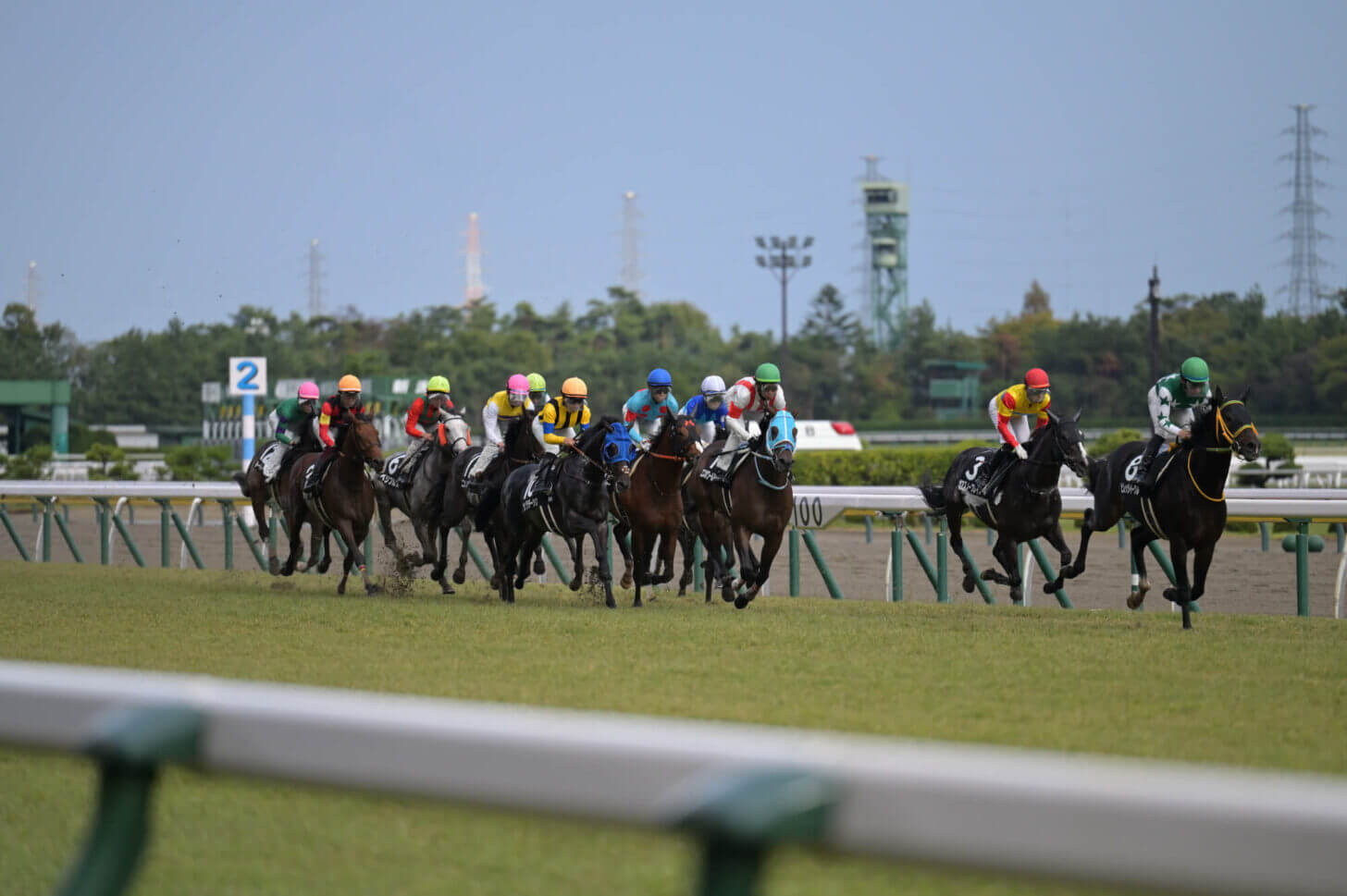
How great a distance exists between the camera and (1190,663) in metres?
8.32

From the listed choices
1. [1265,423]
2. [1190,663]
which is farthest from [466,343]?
[1190,663]

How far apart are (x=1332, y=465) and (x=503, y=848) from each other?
27.6 metres

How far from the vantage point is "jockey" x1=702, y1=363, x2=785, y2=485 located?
12.4 metres

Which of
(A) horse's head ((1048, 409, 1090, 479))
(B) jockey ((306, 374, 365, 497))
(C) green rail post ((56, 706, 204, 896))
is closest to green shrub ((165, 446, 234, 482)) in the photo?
(B) jockey ((306, 374, 365, 497))

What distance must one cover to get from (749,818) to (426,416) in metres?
13.8

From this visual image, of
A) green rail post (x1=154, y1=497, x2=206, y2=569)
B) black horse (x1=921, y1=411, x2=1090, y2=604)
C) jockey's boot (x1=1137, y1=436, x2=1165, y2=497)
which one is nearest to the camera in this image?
jockey's boot (x1=1137, y1=436, x2=1165, y2=497)

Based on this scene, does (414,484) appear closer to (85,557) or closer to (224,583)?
(224,583)

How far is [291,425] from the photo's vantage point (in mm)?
15219

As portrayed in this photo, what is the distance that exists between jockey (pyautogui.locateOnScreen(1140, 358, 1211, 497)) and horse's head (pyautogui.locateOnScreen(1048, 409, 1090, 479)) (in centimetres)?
50

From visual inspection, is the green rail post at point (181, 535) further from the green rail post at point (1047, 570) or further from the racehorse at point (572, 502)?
the green rail post at point (1047, 570)

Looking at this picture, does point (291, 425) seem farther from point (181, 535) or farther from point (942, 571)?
point (942, 571)

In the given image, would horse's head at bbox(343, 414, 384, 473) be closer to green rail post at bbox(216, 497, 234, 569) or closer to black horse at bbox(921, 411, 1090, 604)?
green rail post at bbox(216, 497, 234, 569)

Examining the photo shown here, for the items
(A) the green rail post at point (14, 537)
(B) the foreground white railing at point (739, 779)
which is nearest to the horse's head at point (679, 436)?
(A) the green rail post at point (14, 537)

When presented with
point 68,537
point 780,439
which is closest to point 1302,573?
point 780,439
